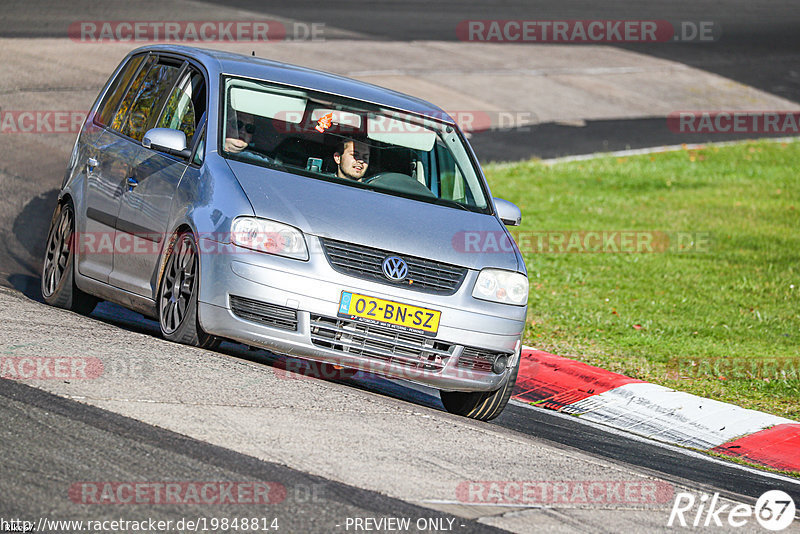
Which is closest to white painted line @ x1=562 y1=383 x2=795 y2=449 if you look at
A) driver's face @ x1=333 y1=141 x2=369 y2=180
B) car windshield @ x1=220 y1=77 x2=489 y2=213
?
car windshield @ x1=220 y1=77 x2=489 y2=213

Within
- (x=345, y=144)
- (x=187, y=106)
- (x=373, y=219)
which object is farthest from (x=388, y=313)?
(x=187, y=106)

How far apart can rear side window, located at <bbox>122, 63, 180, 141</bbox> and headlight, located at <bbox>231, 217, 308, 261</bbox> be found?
1.87 m

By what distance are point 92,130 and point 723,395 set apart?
209 inches

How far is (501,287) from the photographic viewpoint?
7281mm

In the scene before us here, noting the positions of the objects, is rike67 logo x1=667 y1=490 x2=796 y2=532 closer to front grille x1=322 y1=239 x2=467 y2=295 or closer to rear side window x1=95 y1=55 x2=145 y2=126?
front grille x1=322 y1=239 x2=467 y2=295

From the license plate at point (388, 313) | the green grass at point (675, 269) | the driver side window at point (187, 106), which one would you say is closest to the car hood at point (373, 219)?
the license plate at point (388, 313)

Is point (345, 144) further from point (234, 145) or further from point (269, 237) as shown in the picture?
point (269, 237)

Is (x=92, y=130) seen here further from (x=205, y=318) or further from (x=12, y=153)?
(x=12, y=153)

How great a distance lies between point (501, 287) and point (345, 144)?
1.48m

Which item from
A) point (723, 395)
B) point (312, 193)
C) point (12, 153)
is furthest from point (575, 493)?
point (12, 153)

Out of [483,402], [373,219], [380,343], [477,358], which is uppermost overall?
[373,219]

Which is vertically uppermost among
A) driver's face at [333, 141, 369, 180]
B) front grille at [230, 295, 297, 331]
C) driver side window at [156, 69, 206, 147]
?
driver side window at [156, 69, 206, 147]

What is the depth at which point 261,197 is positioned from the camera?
695cm

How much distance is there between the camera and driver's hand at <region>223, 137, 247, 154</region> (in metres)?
7.49
